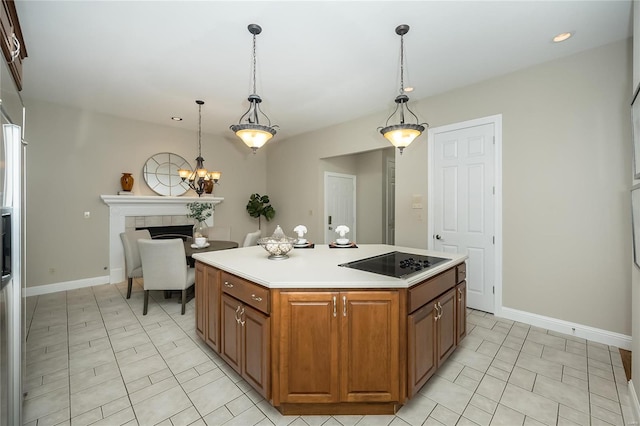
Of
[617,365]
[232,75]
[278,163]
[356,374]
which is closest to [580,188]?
[617,365]

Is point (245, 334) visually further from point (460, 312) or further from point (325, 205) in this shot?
point (325, 205)

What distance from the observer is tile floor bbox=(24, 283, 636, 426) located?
1736 mm

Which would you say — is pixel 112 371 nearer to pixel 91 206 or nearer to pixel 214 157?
pixel 91 206

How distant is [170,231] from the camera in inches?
209

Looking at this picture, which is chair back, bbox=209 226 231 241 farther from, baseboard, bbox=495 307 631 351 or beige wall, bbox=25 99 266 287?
baseboard, bbox=495 307 631 351

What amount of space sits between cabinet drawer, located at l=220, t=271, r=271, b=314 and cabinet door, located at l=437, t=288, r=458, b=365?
1.29 meters

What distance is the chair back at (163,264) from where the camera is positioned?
3.20 m

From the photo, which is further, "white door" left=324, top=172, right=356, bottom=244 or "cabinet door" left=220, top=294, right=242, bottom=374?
"white door" left=324, top=172, right=356, bottom=244

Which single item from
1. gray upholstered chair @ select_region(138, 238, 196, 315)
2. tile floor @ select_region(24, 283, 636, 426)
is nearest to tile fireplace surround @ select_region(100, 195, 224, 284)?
tile floor @ select_region(24, 283, 636, 426)

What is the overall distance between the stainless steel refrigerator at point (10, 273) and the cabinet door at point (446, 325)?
2501 millimetres

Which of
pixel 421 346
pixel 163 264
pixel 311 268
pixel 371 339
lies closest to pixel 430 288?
pixel 421 346

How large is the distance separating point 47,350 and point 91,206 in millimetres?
2795

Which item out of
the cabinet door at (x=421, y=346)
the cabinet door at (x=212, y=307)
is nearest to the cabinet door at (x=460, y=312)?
the cabinet door at (x=421, y=346)

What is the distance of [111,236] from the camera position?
471cm
